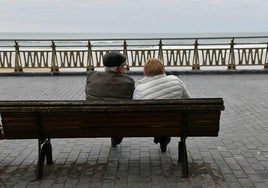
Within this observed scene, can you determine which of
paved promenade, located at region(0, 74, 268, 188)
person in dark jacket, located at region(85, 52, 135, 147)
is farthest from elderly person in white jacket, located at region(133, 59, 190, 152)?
paved promenade, located at region(0, 74, 268, 188)

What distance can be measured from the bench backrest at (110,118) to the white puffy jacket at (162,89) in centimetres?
57

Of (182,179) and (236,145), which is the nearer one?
(182,179)

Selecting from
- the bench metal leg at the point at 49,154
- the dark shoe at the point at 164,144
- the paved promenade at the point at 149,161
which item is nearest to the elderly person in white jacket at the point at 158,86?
the dark shoe at the point at 164,144

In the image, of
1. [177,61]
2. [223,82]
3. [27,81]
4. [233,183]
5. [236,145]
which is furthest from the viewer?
[177,61]

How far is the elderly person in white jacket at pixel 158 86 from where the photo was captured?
4.79m

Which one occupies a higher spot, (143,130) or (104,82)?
(104,82)

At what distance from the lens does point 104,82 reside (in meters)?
4.88

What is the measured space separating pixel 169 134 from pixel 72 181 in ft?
4.14

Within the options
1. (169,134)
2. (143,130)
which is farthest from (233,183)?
(143,130)

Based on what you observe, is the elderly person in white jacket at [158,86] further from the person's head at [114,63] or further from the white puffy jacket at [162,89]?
the person's head at [114,63]

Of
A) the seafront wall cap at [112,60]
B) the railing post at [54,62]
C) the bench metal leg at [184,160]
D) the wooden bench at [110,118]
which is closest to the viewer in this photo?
the wooden bench at [110,118]

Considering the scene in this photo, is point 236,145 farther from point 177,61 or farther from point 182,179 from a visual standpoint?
point 177,61

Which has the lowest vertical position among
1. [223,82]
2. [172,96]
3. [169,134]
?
[223,82]

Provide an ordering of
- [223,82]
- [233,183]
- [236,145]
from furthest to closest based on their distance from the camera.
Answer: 1. [223,82]
2. [236,145]
3. [233,183]
